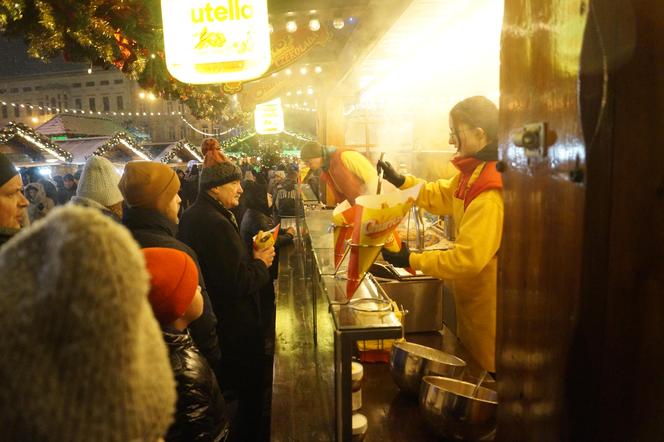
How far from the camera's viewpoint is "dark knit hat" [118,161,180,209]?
9.85ft

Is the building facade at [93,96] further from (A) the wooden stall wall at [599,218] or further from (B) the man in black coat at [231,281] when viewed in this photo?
(A) the wooden stall wall at [599,218]

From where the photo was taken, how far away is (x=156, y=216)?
3.00 metres

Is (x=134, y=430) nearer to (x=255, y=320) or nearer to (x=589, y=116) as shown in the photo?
(x=589, y=116)

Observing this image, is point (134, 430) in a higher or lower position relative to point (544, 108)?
lower

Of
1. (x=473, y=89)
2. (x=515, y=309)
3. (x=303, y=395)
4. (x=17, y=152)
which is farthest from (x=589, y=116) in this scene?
(x=17, y=152)

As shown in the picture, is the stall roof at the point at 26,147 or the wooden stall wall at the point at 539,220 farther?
the stall roof at the point at 26,147

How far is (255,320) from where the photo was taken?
12.7 feet

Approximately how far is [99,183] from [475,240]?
3.37 m

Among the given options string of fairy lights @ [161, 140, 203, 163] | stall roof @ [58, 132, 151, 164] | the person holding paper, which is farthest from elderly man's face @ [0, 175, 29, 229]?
string of fairy lights @ [161, 140, 203, 163]

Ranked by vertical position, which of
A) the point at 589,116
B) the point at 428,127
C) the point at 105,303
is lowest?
the point at 105,303

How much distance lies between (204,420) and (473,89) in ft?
17.0

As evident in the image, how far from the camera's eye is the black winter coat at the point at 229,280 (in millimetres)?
3590

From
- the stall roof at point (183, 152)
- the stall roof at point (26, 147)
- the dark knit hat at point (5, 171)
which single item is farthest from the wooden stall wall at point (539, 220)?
the stall roof at point (183, 152)

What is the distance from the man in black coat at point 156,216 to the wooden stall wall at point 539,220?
6.73 ft
